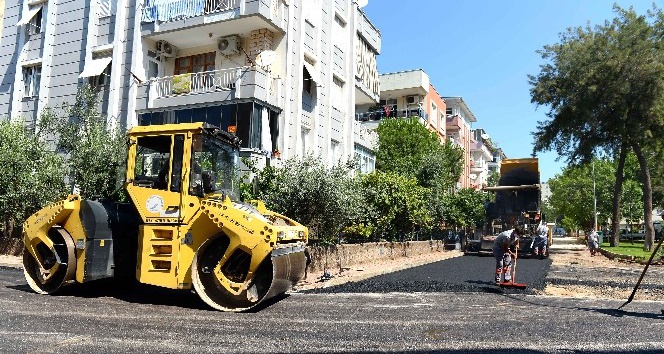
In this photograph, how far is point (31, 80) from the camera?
76.6ft

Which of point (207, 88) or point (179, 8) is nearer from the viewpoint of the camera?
point (207, 88)

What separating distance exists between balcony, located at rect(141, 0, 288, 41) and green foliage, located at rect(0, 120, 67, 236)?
641cm

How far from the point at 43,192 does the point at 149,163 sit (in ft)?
32.9

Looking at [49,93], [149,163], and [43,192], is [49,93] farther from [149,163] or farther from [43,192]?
[149,163]

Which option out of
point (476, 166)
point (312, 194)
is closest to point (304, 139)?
point (312, 194)

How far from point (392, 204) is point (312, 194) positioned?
7252mm

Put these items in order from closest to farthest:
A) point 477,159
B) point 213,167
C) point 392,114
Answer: point 213,167
point 392,114
point 477,159

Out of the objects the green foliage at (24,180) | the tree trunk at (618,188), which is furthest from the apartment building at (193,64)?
the tree trunk at (618,188)

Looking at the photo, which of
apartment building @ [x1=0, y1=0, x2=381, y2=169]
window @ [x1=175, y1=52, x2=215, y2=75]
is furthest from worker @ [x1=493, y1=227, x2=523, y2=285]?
window @ [x1=175, y1=52, x2=215, y2=75]

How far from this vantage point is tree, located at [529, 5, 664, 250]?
28266mm

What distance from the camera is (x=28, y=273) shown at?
8742 mm

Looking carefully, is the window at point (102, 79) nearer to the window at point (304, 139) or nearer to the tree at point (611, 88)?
the window at point (304, 139)

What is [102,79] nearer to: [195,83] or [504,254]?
[195,83]

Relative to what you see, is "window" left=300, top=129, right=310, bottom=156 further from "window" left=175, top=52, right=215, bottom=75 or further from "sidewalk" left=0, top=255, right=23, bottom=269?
"sidewalk" left=0, top=255, right=23, bottom=269
